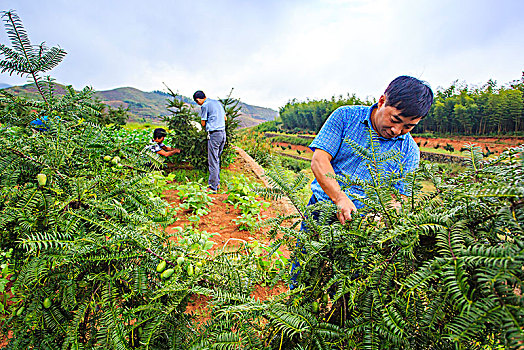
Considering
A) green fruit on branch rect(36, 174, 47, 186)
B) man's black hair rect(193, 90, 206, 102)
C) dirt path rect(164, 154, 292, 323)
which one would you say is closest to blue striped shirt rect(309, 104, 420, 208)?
dirt path rect(164, 154, 292, 323)

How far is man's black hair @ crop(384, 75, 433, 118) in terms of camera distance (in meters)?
1.60

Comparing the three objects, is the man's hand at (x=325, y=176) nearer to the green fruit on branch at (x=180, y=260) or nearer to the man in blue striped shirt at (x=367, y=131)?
the man in blue striped shirt at (x=367, y=131)

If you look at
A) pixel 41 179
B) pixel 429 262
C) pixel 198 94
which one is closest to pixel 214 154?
pixel 198 94

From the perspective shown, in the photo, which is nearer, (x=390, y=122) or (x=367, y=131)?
(x=367, y=131)

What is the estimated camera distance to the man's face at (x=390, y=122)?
1.70 m

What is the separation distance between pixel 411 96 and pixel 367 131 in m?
0.35

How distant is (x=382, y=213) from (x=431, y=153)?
900 inches

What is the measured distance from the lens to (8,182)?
4.08 feet

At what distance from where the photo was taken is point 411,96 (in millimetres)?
1600

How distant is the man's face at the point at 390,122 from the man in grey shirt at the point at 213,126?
4.86 meters

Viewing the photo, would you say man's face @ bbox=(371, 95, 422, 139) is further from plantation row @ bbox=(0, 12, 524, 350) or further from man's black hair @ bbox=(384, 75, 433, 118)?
plantation row @ bbox=(0, 12, 524, 350)

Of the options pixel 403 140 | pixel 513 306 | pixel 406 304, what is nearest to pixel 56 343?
pixel 406 304

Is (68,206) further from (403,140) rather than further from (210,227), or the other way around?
(210,227)

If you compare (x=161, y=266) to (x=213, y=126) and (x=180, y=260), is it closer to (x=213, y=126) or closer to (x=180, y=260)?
(x=180, y=260)
